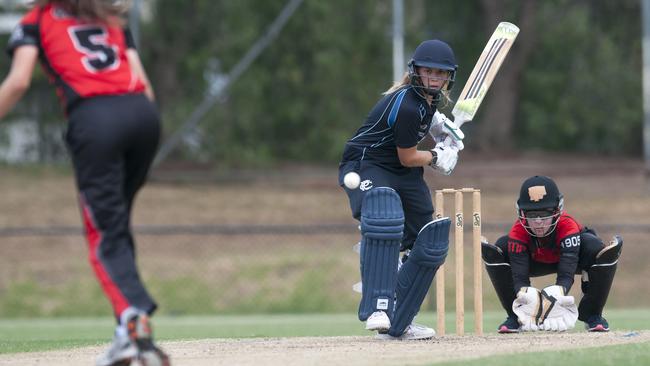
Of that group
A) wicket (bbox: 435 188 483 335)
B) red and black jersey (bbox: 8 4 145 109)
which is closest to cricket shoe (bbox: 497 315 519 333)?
wicket (bbox: 435 188 483 335)

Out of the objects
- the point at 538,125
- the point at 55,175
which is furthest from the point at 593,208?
the point at 55,175

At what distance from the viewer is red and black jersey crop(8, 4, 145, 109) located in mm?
4871

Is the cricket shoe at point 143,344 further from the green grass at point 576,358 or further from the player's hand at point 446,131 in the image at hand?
the player's hand at point 446,131

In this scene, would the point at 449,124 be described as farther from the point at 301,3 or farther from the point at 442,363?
Answer: the point at 301,3

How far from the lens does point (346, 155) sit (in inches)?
268

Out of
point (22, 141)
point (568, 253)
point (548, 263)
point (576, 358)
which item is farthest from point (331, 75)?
point (576, 358)

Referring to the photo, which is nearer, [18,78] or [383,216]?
[18,78]

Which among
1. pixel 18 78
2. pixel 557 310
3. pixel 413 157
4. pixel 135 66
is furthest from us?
pixel 557 310

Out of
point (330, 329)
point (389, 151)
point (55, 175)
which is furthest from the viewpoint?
point (55, 175)

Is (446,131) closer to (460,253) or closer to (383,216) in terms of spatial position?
(460,253)

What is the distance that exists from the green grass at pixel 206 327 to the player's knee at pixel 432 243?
2.18m

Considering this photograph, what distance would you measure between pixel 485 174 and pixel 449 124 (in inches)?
585

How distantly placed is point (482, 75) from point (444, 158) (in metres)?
0.91

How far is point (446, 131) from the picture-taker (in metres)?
6.82
